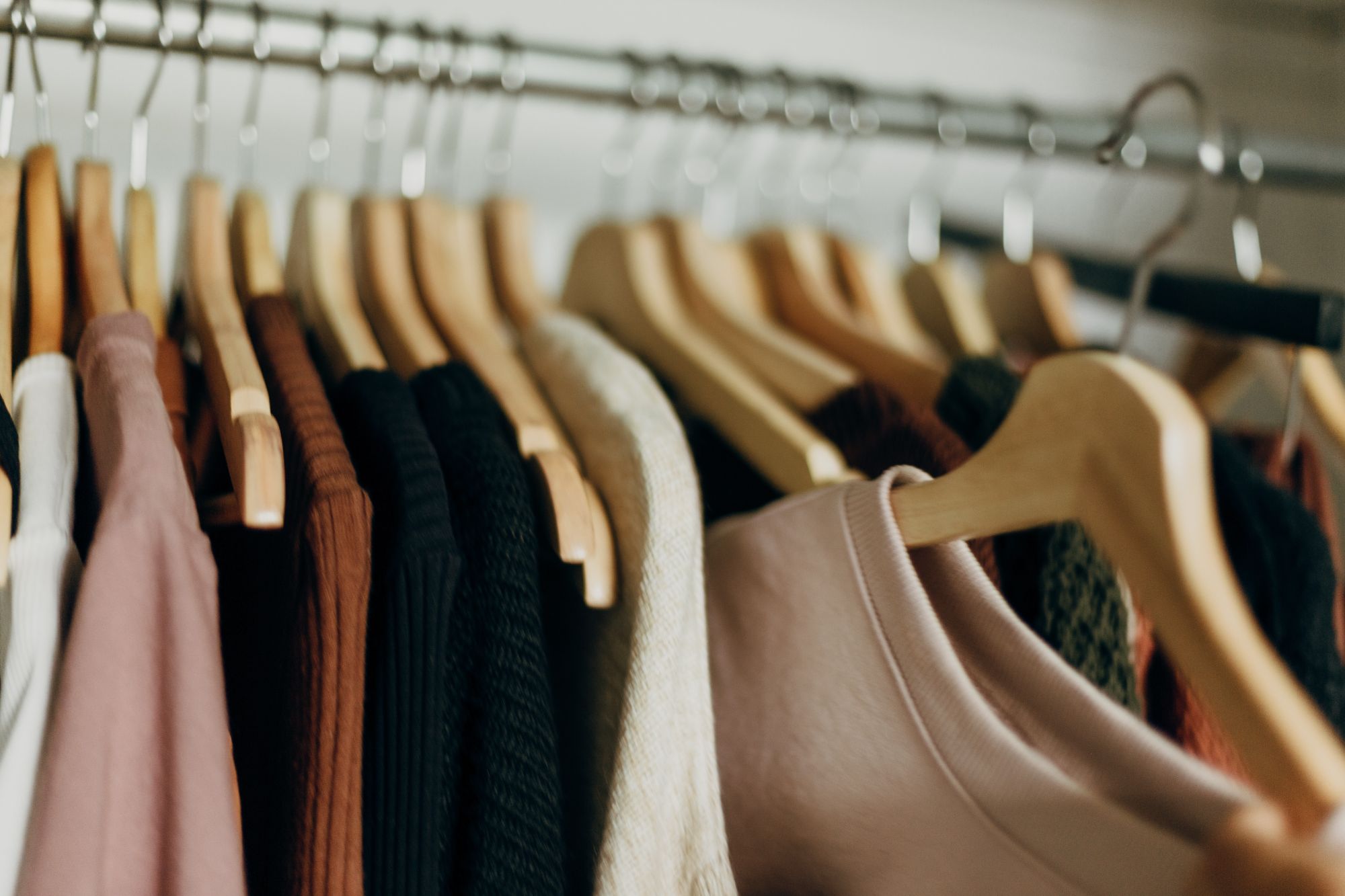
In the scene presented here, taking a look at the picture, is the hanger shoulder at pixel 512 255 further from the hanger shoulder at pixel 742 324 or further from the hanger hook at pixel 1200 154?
the hanger hook at pixel 1200 154

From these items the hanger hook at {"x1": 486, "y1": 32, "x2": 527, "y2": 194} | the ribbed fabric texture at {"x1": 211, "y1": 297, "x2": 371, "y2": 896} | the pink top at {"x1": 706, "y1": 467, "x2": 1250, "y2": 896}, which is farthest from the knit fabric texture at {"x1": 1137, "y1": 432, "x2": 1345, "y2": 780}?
the hanger hook at {"x1": 486, "y1": 32, "x2": 527, "y2": 194}

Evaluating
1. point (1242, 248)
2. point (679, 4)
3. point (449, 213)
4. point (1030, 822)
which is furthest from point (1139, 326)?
point (1030, 822)

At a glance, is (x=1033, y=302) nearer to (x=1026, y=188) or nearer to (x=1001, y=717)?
(x=1026, y=188)

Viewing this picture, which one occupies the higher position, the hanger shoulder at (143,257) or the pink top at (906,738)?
the hanger shoulder at (143,257)

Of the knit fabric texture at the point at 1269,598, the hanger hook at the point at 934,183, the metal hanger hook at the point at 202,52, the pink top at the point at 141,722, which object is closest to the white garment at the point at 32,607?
the pink top at the point at 141,722

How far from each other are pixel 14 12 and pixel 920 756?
1.88ft

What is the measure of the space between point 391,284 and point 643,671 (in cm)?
32

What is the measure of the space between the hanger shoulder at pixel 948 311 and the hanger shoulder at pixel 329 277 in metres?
0.41

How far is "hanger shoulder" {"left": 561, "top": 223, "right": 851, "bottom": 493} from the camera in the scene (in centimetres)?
51

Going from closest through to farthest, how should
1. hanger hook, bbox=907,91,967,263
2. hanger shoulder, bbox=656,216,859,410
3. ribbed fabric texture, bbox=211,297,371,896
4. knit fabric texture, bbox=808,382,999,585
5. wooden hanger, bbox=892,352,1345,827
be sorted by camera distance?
wooden hanger, bbox=892,352,1345,827, ribbed fabric texture, bbox=211,297,371,896, knit fabric texture, bbox=808,382,999,585, hanger shoulder, bbox=656,216,859,410, hanger hook, bbox=907,91,967,263

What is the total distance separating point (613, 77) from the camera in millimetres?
654

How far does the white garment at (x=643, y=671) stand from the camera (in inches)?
16.2

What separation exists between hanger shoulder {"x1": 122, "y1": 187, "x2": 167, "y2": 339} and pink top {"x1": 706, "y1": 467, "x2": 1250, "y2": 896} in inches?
12.4

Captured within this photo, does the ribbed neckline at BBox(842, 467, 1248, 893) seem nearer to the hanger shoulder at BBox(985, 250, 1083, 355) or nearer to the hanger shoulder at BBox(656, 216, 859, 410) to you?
the hanger shoulder at BBox(656, 216, 859, 410)
